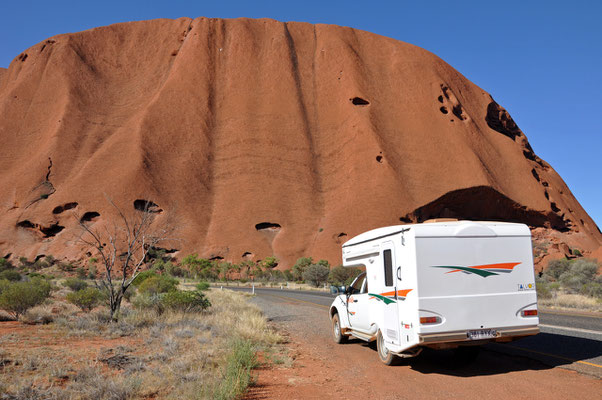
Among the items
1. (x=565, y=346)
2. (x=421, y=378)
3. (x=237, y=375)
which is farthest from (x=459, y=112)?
(x=237, y=375)

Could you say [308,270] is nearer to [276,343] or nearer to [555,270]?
[555,270]

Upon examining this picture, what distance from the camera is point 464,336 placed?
21.6ft

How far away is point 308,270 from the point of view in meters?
48.6

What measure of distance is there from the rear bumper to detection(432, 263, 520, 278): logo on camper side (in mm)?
912

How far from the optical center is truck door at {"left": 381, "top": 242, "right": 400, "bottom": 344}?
7039 mm

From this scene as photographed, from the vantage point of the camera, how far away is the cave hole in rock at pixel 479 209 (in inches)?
2589

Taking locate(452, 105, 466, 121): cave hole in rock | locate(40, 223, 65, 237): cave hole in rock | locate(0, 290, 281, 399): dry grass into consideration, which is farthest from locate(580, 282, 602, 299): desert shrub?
locate(40, 223, 65, 237): cave hole in rock

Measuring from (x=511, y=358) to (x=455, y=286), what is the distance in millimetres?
2390

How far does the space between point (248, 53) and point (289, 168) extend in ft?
84.5

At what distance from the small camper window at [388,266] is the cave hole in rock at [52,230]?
6553 centimetres

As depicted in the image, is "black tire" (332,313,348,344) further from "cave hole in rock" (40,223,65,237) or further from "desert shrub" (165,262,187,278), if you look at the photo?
"cave hole in rock" (40,223,65,237)

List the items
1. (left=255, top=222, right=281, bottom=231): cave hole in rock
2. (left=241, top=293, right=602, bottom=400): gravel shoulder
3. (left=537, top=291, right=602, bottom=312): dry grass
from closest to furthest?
(left=241, top=293, right=602, bottom=400): gravel shoulder → (left=537, top=291, right=602, bottom=312): dry grass → (left=255, top=222, right=281, bottom=231): cave hole in rock

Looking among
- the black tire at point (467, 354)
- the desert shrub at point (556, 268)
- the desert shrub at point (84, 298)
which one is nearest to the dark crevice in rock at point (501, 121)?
the desert shrub at point (556, 268)

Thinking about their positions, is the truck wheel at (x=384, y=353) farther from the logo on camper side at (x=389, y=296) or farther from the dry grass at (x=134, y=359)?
the dry grass at (x=134, y=359)
